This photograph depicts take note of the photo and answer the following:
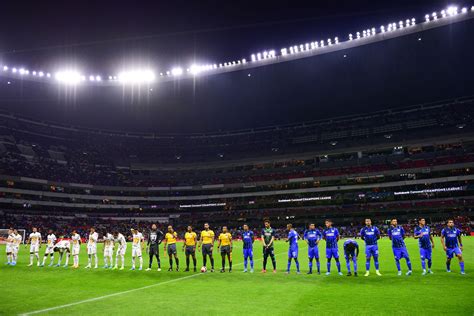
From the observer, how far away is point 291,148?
85.6m

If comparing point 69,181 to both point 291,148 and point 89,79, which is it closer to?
point 89,79

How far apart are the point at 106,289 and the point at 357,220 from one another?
61.4m

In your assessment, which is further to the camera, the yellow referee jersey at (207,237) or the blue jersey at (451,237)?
the yellow referee jersey at (207,237)

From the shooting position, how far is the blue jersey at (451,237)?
55.3 feet

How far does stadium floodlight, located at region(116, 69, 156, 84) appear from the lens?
55.3m

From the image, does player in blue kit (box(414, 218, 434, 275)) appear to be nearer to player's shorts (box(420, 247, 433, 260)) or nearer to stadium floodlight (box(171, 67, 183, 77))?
player's shorts (box(420, 247, 433, 260))

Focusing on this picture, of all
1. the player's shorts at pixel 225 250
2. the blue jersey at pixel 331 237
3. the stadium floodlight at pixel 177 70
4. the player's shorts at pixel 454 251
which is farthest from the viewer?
the stadium floodlight at pixel 177 70

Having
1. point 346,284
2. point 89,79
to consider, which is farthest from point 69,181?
point 346,284

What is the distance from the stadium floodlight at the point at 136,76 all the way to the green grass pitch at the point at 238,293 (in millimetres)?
41251

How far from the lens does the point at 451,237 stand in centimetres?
1694

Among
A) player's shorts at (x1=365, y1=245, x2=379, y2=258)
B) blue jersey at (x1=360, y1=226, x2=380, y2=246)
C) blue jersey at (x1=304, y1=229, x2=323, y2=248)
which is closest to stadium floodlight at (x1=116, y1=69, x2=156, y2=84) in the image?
blue jersey at (x1=304, y1=229, x2=323, y2=248)

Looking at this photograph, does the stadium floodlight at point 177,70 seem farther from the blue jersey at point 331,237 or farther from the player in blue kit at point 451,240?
the player in blue kit at point 451,240

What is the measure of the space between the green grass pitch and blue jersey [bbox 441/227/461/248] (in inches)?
49.6

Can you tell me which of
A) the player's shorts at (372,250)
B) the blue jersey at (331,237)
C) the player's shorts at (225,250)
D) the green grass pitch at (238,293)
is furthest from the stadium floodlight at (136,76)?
the player's shorts at (372,250)
